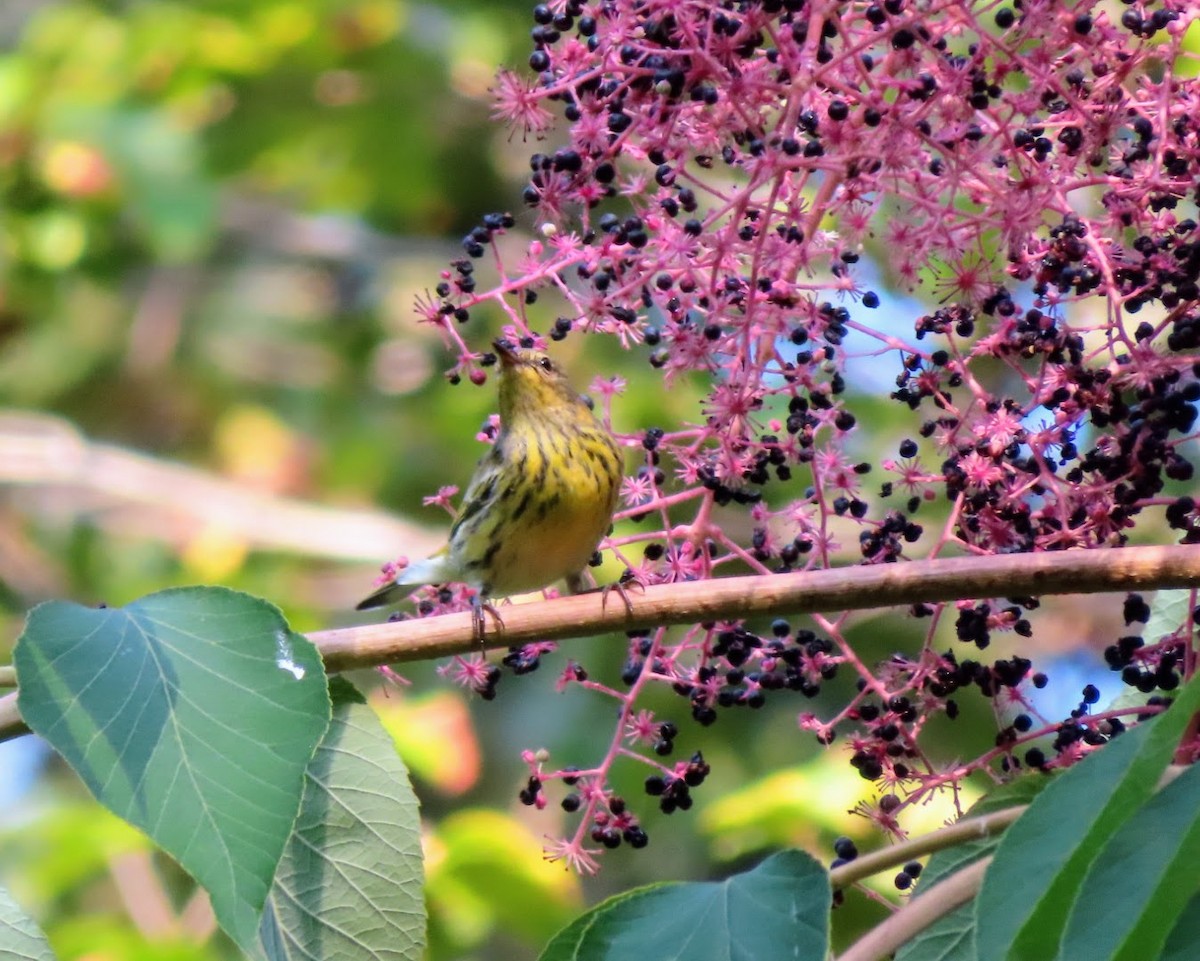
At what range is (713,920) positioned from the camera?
166 cm

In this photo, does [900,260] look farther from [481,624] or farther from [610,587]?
[481,624]

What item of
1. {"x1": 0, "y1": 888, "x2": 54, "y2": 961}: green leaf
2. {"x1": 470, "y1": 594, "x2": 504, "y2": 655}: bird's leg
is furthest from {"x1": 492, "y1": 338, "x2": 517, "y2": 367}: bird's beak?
{"x1": 0, "y1": 888, "x2": 54, "y2": 961}: green leaf

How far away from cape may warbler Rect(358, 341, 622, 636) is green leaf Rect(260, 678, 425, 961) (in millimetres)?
1630

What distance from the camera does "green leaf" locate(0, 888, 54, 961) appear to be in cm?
182

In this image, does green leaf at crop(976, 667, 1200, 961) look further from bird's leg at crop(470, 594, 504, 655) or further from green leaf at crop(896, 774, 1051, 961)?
bird's leg at crop(470, 594, 504, 655)

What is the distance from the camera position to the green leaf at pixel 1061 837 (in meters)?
1.32

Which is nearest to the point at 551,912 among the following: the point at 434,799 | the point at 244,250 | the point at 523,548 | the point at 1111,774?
the point at 523,548

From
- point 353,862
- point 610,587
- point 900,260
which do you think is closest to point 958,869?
point 610,587

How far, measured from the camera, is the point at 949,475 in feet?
7.08

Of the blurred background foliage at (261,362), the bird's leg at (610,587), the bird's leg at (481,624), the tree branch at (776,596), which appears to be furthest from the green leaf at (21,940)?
the blurred background foliage at (261,362)

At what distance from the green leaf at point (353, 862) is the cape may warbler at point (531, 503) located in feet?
5.35

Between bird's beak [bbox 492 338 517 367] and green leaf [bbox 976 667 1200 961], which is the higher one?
bird's beak [bbox 492 338 517 367]

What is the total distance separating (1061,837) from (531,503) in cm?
260

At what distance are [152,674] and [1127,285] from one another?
4.26ft
